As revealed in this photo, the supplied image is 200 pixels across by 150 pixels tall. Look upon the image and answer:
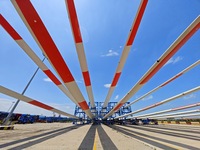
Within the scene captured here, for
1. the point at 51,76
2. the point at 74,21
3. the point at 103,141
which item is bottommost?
the point at 103,141

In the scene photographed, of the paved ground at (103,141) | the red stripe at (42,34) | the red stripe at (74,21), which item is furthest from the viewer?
the paved ground at (103,141)

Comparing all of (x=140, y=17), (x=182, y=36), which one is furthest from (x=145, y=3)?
(x=182, y=36)

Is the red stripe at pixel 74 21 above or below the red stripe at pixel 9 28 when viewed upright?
below

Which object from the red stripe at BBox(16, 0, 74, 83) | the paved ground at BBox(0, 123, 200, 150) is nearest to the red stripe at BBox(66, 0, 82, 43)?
the red stripe at BBox(16, 0, 74, 83)

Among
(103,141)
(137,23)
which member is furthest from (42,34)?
(103,141)

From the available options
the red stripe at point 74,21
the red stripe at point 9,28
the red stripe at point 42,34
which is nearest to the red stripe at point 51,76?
the red stripe at point 9,28

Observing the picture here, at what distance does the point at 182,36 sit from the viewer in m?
3.63

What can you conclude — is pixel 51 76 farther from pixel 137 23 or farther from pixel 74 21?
pixel 137 23

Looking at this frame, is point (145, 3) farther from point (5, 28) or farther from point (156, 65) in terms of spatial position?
point (5, 28)

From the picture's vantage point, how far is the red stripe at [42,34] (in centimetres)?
214

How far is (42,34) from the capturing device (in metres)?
2.62

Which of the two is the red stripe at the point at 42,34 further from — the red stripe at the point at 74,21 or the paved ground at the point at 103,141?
the paved ground at the point at 103,141

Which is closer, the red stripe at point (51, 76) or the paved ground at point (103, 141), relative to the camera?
the paved ground at point (103, 141)

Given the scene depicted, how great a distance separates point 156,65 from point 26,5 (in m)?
4.39
